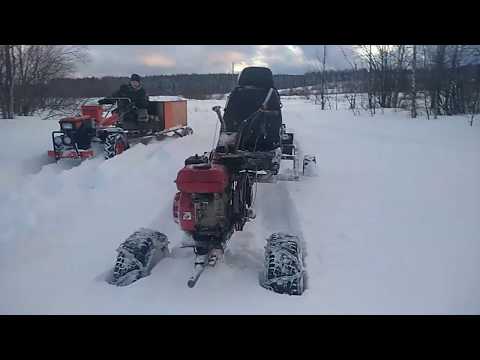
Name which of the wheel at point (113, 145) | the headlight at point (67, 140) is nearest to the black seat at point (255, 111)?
the wheel at point (113, 145)

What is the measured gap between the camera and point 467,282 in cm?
311

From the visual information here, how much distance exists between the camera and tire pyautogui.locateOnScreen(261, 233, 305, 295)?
10.3 ft

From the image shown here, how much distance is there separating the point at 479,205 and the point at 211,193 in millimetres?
3299

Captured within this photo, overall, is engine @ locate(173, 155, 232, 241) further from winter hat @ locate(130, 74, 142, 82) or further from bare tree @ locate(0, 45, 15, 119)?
bare tree @ locate(0, 45, 15, 119)

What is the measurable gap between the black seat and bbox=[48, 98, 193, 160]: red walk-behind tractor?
3.69 meters

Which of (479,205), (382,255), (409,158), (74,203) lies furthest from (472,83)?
(74,203)

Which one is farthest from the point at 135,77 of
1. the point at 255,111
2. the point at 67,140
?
the point at 255,111

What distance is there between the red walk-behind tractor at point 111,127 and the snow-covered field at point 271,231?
622 mm

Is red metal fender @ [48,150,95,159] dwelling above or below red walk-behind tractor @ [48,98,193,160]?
below

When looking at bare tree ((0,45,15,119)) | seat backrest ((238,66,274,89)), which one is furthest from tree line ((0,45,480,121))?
seat backrest ((238,66,274,89))

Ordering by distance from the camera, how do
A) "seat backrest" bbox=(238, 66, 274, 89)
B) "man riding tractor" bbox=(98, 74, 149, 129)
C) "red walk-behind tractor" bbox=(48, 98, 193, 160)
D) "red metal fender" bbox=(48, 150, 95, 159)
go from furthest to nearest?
"man riding tractor" bbox=(98, 74, 149, 129) < "red walk-behind tractor" bbox=(48, 98, 193, 160) < "red metal fender" bbox=(48, 150, 95, 159) < "seat backrest" bbox=(238, 66, 274, 89)

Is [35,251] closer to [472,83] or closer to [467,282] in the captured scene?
[467,282]

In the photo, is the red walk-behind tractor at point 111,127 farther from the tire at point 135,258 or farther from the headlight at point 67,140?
the tire at point 135,258

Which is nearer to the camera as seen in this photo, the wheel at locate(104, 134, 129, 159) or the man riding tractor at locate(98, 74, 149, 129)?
the wheel at locate(104, 134, 129, 159)
